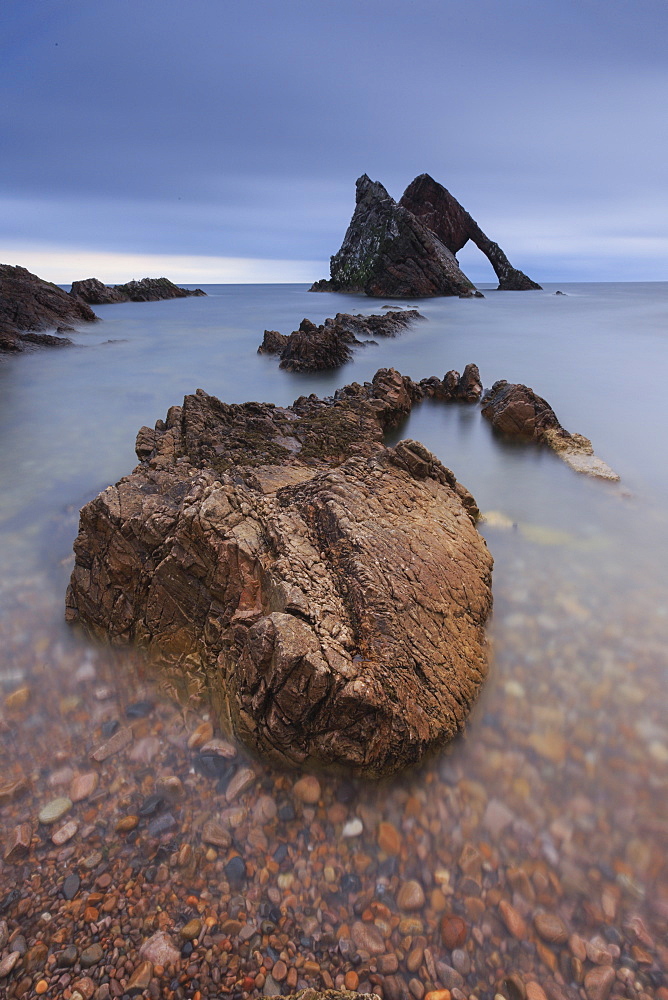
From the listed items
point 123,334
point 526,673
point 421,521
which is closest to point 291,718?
point 526,673

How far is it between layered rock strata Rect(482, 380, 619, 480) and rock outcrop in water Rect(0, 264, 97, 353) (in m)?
16.1

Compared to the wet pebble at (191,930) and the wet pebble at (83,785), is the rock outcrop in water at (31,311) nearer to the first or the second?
the wet pebble at (83,785)

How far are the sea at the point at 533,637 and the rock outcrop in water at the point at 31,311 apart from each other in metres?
8.19

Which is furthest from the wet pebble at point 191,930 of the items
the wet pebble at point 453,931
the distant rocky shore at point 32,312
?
the distant rocky shore at point 32,312

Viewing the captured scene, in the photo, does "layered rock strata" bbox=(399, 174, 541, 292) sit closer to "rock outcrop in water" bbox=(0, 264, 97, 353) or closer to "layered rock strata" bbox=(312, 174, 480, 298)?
"layered rock strata" bbox=(312, 174, 480, 298)

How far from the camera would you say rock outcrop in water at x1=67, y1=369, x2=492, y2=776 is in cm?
253

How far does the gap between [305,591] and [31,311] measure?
2303 centimetres

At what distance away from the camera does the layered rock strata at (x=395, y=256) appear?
135 ft

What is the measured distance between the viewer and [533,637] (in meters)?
3.60

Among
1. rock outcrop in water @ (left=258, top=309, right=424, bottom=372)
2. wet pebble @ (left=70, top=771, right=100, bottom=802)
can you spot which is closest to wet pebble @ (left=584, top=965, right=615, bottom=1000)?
wet pebble @ (left=70, top=771, right=100, bottom=802)

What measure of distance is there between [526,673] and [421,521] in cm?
133

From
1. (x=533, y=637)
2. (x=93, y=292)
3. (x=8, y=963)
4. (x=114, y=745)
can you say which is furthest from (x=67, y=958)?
(x=93, y=292)

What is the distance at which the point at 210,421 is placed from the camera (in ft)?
18.0

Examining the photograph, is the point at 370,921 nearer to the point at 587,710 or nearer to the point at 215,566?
the point at 587,710
